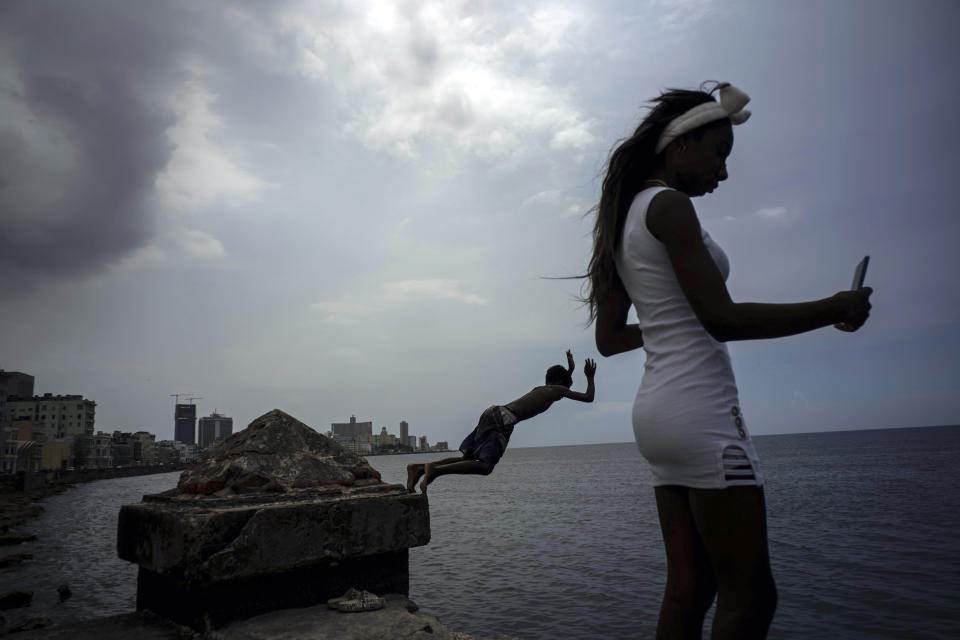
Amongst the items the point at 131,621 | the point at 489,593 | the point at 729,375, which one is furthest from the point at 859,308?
the point at 489,593

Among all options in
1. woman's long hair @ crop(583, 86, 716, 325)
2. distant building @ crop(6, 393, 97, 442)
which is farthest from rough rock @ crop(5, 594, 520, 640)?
distant building @ crop(6, 393, 97, 442)

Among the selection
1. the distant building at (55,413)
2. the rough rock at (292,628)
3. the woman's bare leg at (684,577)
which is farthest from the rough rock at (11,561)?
the distant building at (55,413)

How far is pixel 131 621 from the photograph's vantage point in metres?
2.82

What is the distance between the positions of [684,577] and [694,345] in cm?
63

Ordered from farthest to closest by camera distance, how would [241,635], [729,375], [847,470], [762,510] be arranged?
[847,470] → [241,635] → [729,375] → [762,510]

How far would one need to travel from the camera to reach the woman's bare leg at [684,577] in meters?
1.64

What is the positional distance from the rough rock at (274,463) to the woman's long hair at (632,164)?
204 centimetres

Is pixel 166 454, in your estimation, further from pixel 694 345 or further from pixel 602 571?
pixel 694 345

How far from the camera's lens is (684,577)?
1654 millimetres

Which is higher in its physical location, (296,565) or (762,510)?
(762,510)

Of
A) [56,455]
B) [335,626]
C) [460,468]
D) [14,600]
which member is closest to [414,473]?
[460,468]

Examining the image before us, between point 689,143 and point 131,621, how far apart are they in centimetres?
313

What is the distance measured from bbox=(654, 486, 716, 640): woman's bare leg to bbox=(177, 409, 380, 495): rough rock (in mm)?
1986

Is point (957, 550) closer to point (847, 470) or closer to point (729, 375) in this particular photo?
point (729, 375)
